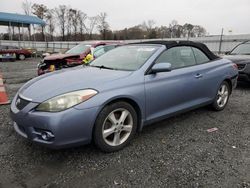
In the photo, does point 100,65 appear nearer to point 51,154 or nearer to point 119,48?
point 119,48

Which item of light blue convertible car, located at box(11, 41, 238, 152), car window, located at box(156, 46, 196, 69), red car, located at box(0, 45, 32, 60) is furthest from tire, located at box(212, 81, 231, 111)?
red car, located at box(0, 45, 32, 60)

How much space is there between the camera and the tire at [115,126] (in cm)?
289

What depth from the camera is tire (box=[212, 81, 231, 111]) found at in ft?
15.7

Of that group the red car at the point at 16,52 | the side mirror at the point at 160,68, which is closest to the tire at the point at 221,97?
the side mirror at the point at 160,68

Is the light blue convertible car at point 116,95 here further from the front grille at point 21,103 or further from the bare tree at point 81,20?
the bare tree at point 81,20

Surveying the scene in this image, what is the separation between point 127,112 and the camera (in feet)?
10.3

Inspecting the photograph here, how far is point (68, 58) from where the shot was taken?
866 centimetres

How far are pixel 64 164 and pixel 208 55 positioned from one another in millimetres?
3485

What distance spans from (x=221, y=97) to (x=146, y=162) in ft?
9.28

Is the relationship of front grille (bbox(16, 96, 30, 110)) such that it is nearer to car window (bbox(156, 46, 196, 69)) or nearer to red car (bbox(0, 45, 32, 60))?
Result: car window (bbox(156, 46, 196, 69))

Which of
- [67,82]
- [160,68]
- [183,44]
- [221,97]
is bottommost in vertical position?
[221,97]

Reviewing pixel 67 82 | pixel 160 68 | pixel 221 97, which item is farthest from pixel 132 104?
pixel 221 97

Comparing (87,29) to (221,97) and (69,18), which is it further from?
(221,97)

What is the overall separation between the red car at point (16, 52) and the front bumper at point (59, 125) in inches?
779
